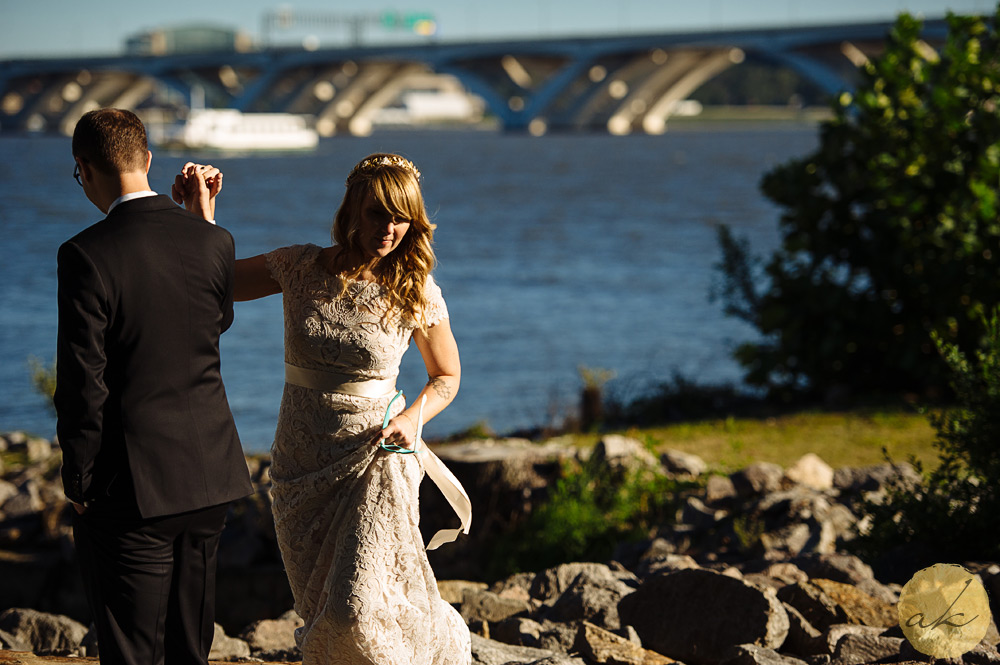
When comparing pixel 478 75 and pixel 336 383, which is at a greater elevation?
pixel 478 75

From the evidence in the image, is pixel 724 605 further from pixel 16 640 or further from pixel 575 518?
pixel 16 640

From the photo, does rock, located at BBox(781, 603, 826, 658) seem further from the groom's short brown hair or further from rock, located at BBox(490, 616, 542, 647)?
the groom's short brown hair

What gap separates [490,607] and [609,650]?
1.26 metres

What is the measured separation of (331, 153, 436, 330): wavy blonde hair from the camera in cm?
325

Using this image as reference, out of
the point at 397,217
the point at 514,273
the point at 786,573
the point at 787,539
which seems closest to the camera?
the point at 397,217

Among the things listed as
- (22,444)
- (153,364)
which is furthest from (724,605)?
(22,444)

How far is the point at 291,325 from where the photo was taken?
3389mm

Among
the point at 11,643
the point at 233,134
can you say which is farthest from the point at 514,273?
the point at 233,134

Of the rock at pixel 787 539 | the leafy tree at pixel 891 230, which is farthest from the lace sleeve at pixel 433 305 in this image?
the leafy tree at pixel 891 230

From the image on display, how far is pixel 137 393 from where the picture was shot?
9.52ft

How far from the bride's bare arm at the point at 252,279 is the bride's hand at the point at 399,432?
547mm

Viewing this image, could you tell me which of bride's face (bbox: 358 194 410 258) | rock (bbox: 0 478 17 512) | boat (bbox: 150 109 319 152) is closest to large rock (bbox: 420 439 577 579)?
rock (bbox: 0 478 17 512)

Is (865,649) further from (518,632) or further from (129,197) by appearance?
(129,197)

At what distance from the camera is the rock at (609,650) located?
4.02 meters
